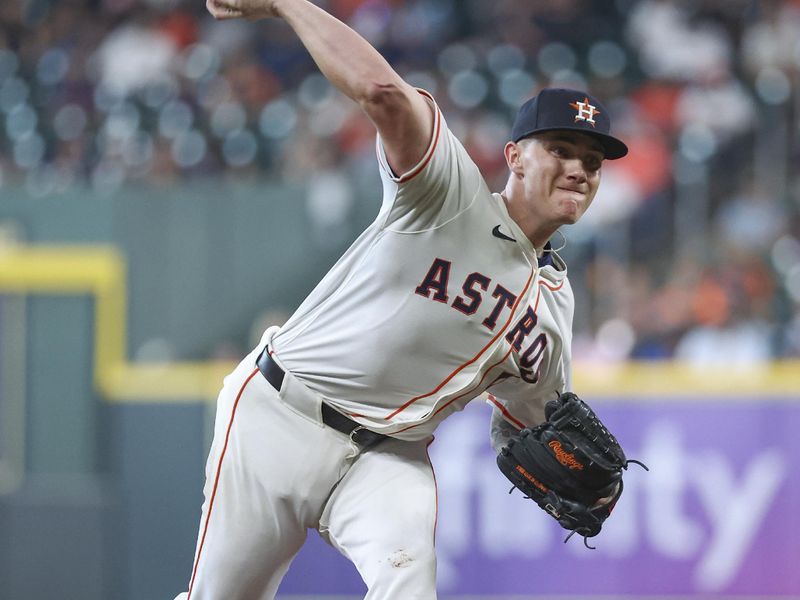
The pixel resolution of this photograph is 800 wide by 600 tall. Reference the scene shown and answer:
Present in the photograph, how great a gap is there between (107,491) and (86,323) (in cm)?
105

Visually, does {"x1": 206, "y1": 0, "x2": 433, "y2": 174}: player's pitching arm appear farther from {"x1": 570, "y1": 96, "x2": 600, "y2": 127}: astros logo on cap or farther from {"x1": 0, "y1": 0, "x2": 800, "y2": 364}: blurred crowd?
{"x1": 0, "y1": 0, "x2": 800, "y2": 364}: blurred crowd

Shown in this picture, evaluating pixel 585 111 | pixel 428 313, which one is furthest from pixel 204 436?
pixel 585 111

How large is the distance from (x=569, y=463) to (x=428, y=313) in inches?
25.3

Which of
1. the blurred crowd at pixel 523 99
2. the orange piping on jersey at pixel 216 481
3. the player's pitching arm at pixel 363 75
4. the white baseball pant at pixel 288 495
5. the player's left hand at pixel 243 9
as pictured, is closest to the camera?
the player's pitching arm at pixel 363 75

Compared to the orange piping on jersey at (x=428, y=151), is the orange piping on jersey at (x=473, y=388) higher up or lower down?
lower down

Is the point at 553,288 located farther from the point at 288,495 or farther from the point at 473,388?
the point at 288,495

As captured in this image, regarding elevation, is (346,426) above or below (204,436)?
above

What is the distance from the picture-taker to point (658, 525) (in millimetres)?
7281

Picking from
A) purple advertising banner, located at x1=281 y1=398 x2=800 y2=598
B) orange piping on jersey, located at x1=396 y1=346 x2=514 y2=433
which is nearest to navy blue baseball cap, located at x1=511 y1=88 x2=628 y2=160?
orange piping on jersey, located at x1=396 y1=346 x2=514 y2=433

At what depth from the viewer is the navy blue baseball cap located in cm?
349

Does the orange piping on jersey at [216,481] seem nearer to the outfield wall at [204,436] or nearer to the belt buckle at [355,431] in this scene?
the belt buckle at [355,431]

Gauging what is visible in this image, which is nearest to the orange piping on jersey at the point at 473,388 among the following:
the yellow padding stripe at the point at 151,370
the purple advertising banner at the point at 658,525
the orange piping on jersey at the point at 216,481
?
the orange piping on jersey at the point at 216,481

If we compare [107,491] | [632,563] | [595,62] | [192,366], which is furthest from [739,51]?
[107,491]

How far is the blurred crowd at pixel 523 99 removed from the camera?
7988 millimetres
